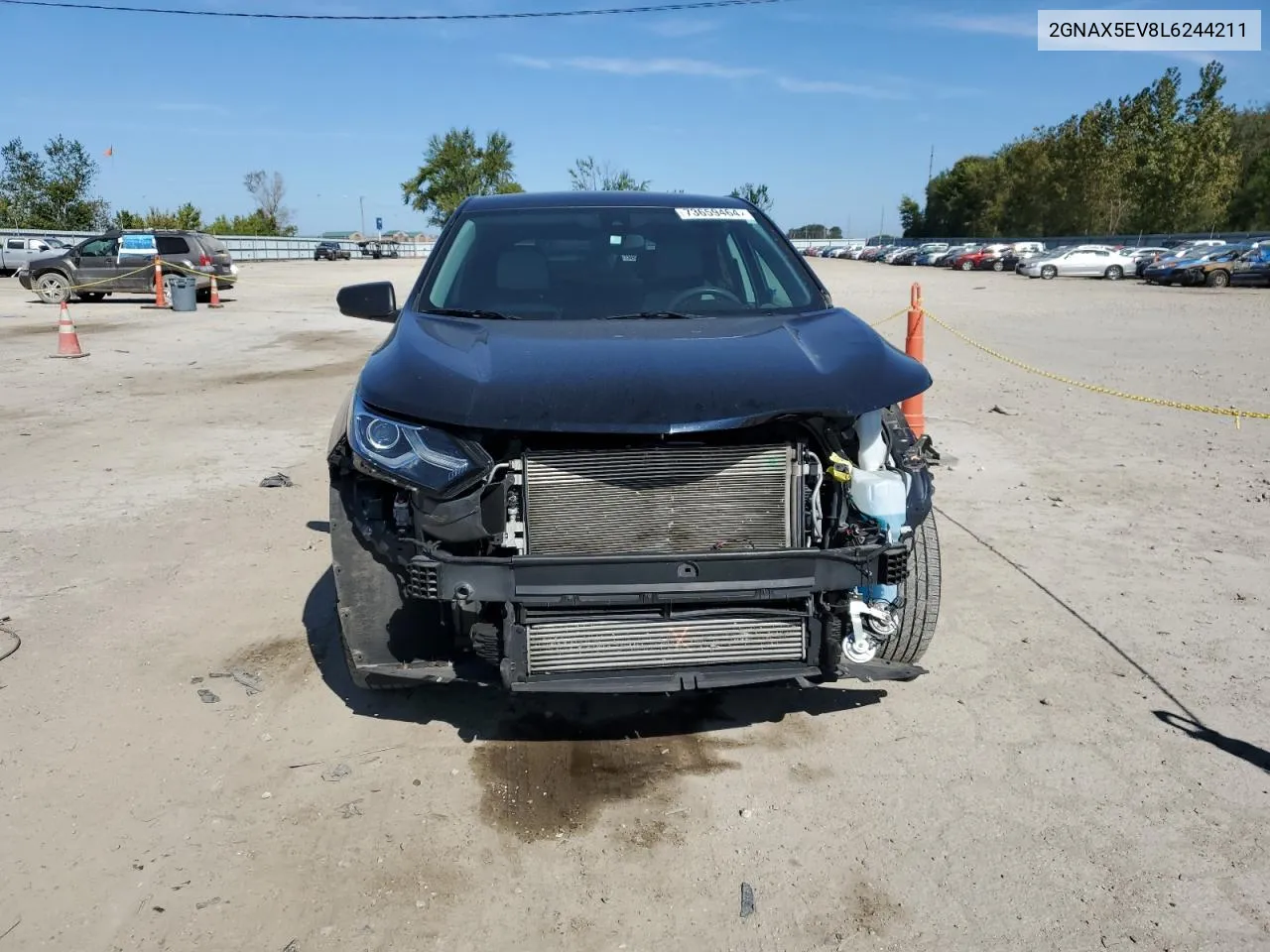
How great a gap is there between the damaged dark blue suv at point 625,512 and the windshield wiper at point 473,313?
1.58ft

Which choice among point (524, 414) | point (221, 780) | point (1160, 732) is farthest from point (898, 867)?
point (221, 780)

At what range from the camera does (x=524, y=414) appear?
2.85 m

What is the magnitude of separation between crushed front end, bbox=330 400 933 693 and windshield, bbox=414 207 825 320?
1095 millimetres

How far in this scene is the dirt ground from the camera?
2.60 m

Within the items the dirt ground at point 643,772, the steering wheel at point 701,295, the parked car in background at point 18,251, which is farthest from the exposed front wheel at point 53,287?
the steering wheel at point 701,295

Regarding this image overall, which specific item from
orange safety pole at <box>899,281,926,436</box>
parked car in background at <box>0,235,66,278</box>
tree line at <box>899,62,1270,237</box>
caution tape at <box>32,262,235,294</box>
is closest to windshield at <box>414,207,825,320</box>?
orange safety pole at <box>899,281,926,436</box>

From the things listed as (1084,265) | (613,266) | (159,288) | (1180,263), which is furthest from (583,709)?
(1084,265)

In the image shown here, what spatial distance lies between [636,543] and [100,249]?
25380mm

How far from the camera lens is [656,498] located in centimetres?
300

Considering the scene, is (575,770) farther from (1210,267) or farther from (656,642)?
(1210,267)

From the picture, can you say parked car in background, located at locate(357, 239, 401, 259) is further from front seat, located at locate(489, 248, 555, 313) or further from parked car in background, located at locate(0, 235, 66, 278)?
front seat, located at locate(489, 248, 555, 313)

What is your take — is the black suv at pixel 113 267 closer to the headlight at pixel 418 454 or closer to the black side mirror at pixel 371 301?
the black side mirror at pixel 371 301

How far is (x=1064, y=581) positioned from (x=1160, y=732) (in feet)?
5.04

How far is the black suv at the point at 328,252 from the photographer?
65.6m
